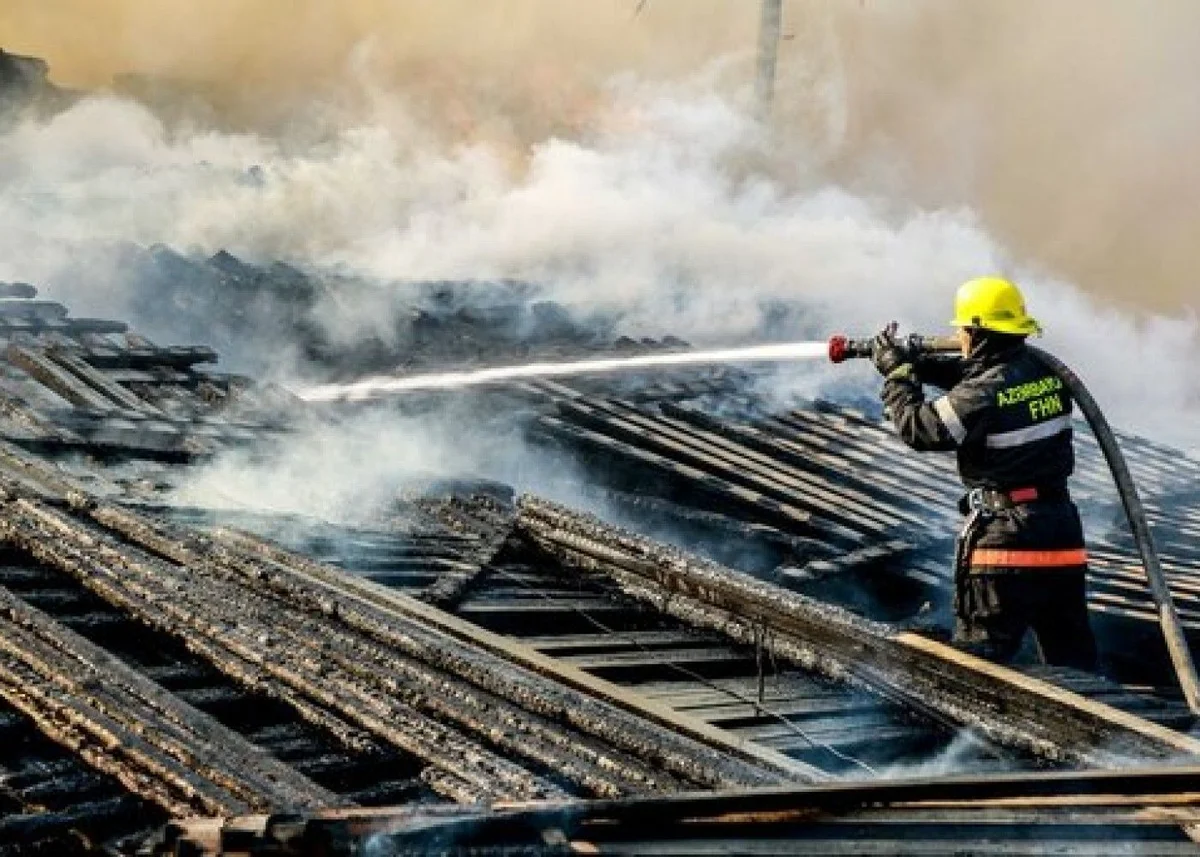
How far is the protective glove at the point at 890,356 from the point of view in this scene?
5641mm

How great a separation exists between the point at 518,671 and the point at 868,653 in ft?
4.31

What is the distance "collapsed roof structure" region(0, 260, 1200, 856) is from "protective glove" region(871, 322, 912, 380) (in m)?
1.10

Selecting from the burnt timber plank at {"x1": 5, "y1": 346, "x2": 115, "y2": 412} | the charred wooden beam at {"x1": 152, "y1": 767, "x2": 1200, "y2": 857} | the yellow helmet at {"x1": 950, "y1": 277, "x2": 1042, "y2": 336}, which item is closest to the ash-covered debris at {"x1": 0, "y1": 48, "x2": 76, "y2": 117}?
the burnt timber plank at {"x1": 5, "y1": 346, "x2": 115, "y2": 412}

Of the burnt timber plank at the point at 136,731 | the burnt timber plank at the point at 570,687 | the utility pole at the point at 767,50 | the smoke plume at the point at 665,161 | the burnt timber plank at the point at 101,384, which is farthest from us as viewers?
the utility pole at the point at 767,50

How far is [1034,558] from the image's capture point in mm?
5391

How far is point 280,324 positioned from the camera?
1062 cm

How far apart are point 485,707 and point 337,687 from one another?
0.42 m

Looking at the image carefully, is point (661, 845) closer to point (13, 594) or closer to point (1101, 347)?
point (13, 594)

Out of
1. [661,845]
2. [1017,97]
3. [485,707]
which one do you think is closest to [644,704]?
[485,707]

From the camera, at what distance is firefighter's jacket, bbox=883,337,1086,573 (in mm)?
5312

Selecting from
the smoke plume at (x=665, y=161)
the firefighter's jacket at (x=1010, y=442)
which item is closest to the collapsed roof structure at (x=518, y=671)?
the firefighter's jacket at (x=1010, y=442)

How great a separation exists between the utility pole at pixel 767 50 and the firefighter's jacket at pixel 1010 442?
18.3 meters

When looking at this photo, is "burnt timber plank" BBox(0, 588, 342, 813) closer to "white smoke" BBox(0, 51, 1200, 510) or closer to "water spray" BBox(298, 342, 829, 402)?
"water spray" BBox(298, 342, 829, 402)

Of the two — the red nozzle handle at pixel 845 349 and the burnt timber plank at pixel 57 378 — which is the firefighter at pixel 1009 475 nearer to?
the red nozzle handle at pixel 845 349
